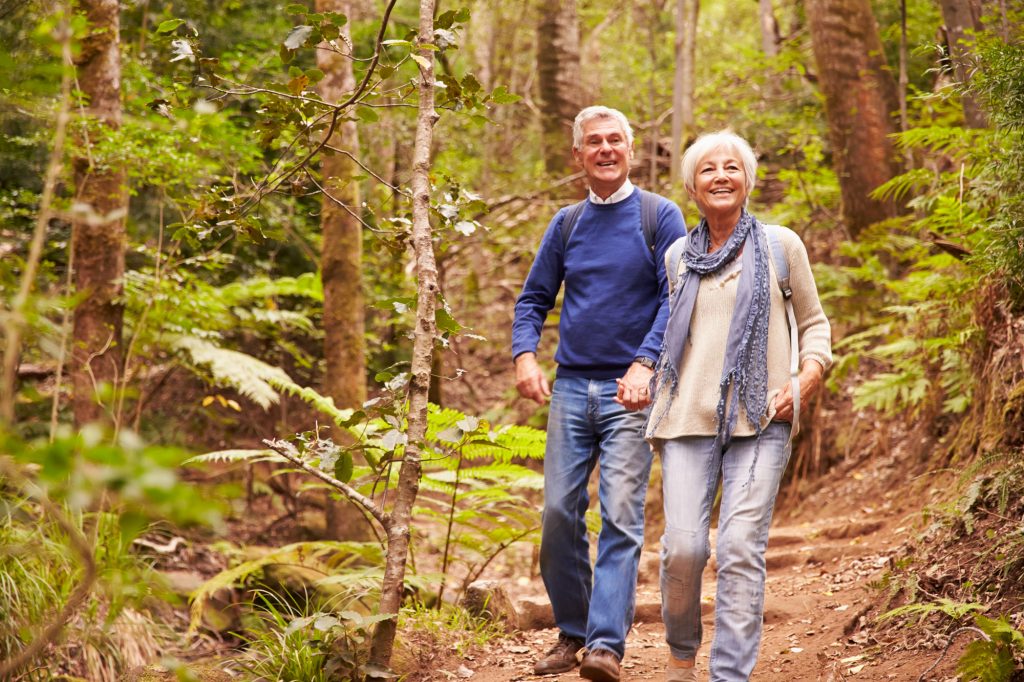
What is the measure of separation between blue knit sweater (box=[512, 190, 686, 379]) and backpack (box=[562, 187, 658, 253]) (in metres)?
0.02

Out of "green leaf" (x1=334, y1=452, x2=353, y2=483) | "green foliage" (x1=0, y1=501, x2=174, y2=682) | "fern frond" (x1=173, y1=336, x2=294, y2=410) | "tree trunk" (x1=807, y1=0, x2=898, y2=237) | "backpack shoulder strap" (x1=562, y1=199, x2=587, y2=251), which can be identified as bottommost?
"green foliage" (x1=0, y1=501, x2=174, y2=682)

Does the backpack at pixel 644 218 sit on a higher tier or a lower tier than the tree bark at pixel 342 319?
higher

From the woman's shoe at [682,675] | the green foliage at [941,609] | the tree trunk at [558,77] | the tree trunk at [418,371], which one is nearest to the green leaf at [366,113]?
the tree trunk at [418,371]

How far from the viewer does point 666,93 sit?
18.5 metres

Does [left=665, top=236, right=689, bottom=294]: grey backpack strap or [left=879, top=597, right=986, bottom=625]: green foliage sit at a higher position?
[left=665, top=236, right=689, bottom=294]: grey backpack strap

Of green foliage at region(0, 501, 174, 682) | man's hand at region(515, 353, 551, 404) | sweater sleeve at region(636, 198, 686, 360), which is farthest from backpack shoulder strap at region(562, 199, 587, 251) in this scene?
green foliage at region(0, 501, 174, 682)

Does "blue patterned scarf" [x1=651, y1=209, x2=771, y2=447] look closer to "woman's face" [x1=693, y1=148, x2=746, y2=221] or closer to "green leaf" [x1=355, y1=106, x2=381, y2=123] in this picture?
"woman's face" [x1=693, y1=148, x2=746, y2=221]

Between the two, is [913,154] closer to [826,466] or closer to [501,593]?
[826,466]

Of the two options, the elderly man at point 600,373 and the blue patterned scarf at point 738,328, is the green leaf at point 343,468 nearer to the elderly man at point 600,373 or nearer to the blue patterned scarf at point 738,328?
the elderly man at point 600,373

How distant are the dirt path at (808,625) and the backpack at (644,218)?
6.80 ft

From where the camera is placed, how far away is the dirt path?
414 centimetres

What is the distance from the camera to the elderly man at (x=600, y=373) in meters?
4.22

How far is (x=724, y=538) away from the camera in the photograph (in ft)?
11.5

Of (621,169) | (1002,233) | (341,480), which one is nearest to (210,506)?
(341,480)
